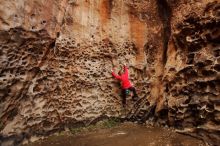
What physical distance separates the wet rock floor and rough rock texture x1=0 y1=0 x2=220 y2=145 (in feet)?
0.96

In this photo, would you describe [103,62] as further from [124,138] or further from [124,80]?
[124,138]

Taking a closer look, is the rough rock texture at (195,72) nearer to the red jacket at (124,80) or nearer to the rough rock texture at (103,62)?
the rough rock texture at (103,62)

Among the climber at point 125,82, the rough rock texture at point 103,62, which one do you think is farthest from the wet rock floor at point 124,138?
the climber at point 125,82

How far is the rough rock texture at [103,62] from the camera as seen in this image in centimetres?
594

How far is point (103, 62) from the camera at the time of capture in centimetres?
736

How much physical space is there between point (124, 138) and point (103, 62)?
2.03 metres

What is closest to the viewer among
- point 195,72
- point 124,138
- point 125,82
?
point 124,138

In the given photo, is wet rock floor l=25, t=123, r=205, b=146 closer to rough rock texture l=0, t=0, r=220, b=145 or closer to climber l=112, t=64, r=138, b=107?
rough rock texture l=0, t=0, r=220, b=145

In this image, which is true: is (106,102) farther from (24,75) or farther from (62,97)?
(24,75)

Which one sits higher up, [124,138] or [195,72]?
[195,72]

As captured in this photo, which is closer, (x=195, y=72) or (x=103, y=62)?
(x=195, y=72)

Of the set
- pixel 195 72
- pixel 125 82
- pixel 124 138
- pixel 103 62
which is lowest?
pixel 124 138

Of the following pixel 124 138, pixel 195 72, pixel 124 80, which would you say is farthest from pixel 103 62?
pixel 195 72

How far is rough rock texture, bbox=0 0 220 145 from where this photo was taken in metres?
5.94
